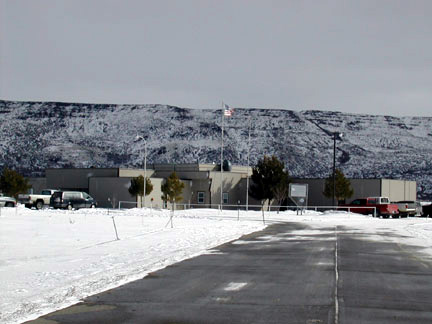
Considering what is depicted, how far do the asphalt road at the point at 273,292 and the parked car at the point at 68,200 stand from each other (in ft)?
115

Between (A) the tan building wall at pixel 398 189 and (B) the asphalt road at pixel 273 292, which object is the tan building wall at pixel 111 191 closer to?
(A) the tan building wall at pixel 398 189

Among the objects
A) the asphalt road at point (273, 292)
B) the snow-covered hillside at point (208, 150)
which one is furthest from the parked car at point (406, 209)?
the snow-covered hillside at point (208, 150)

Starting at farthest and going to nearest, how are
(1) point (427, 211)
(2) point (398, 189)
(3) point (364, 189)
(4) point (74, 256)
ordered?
(2) point (398, 189) < (3) point (364, 189) < (1) point (427, 211) < (4) point (74, 256)

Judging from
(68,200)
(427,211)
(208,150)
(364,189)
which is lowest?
(427,211)

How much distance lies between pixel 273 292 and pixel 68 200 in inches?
1681

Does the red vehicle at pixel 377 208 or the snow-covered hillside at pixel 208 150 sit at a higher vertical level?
the snow-covered hillside at pixel 208 150

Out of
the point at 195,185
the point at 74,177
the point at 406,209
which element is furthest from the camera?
the point at 74,177

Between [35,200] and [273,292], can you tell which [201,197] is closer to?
[35,200]

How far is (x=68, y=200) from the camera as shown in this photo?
172 ft

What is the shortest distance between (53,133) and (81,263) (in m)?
183

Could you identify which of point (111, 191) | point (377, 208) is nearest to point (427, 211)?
point (377, 208)

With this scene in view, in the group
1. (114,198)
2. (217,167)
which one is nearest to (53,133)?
(217,167)

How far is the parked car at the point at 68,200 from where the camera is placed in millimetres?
52188

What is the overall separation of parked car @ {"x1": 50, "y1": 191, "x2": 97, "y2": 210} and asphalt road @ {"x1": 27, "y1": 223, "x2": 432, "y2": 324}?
115ft
